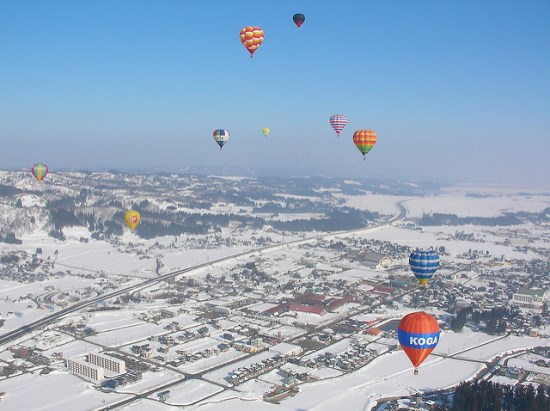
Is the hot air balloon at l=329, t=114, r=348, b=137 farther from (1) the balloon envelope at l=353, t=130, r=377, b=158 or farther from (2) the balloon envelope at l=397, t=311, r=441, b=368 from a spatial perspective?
(2) the balloon envelope at l=397, t=311, r=441, b=368

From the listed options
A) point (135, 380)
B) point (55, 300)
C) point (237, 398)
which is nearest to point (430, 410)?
point (237, 398)

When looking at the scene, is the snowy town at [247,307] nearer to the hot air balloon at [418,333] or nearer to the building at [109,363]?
the building at [109,363]

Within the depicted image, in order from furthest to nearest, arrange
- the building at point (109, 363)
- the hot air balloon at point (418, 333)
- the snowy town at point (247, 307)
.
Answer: the building at point (109, 363)
the snowy town at point (247, 307)
the hot air balloon at point (418, 333)

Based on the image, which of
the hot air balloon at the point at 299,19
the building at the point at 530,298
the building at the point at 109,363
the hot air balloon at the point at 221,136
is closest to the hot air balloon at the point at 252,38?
the hot air balloon at the point at 299,19

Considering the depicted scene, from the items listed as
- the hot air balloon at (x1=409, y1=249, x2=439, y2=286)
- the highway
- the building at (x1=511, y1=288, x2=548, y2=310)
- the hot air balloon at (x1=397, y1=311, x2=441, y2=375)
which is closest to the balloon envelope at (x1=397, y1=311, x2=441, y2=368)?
the hot air balloon at (x1=397, y1=311, x2=441, y2=375)

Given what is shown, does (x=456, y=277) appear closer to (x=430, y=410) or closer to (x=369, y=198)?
(x=430, y=410)

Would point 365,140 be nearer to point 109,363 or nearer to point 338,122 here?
point 338,122
